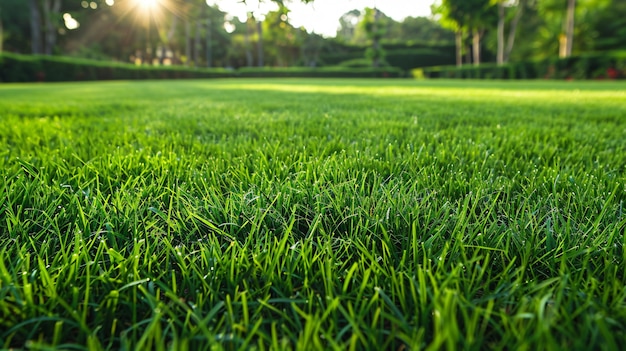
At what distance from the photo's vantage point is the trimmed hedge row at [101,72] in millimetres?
18312

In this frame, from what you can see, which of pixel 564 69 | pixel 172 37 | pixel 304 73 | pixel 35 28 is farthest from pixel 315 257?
pixel 172 37

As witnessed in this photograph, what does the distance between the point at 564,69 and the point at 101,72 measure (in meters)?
28.2

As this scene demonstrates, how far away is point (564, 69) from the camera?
21109mm

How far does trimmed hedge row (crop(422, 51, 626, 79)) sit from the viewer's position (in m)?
Answer: 18.5

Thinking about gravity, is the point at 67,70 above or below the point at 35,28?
below

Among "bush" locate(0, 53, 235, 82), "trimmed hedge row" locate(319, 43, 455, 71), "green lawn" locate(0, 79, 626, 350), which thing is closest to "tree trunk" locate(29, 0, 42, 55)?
"bush" locate(0, 53, 235, 82)

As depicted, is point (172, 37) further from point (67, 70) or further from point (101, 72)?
point (67, 70)

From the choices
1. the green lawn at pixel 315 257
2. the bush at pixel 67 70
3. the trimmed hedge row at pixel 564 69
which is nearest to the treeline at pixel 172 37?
the bush at pixel 67 70

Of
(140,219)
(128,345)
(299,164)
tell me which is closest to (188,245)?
(140,219)

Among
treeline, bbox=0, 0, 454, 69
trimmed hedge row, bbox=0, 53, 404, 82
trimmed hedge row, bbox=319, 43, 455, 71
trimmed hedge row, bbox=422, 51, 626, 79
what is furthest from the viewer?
trimmed hedge row, bbox=319, 43, 455, 71

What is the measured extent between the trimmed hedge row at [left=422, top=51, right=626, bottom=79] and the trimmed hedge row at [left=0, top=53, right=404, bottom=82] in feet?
29.9

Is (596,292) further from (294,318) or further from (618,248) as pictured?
(294,318)

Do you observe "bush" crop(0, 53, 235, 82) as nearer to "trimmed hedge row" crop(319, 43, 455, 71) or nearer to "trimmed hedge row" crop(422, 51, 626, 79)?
"trimmed hedge row" crop(422, 51, 626, 79)

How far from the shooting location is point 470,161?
5.29 ft
